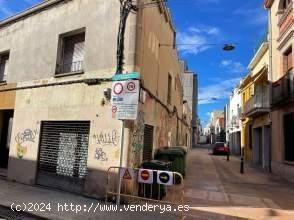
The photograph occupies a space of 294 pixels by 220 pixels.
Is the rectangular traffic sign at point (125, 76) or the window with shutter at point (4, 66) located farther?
the window with shutter at point (4, 66)

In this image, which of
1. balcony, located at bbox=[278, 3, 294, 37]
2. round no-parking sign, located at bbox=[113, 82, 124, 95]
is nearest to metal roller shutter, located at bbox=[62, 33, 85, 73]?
round no-parking sign, located at bbox=[113, 82, 124, 95]

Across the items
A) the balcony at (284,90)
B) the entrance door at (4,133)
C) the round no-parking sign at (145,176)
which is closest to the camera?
the round no-parking sign at (145,176)

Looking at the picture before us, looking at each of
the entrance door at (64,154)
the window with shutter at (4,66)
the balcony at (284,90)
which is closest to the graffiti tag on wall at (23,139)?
the entrance door at (64,154)

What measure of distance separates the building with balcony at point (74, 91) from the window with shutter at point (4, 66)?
172mm

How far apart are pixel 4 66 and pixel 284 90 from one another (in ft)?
41.5

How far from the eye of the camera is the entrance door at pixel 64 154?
9352mm

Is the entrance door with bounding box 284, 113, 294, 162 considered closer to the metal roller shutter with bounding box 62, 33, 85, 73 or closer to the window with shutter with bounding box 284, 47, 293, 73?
the window with shutter with bounding box 284, 47, 293, 73

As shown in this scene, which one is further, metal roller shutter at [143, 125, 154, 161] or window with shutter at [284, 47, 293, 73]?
window with shutter at [284, 47, 293, 73]

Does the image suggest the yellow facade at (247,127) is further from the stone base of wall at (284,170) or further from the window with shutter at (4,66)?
the window with shutter at (4,66)

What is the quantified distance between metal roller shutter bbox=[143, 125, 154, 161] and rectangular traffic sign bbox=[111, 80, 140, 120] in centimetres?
212

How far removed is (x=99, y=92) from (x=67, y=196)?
316 cm

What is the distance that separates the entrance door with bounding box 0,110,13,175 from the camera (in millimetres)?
12680

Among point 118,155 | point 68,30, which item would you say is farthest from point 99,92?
point 68,30

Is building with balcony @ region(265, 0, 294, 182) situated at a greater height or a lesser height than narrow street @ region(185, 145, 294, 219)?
greater
